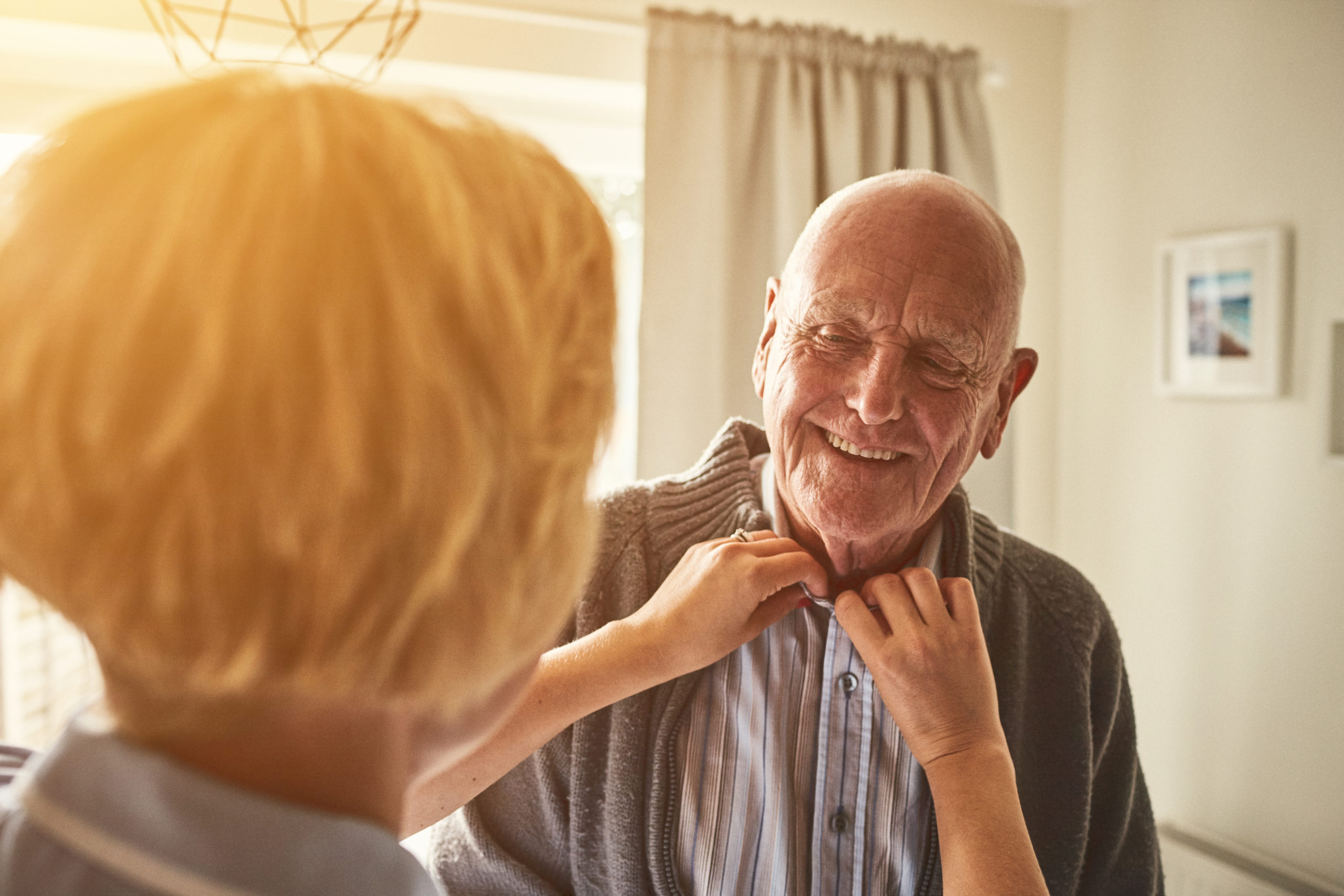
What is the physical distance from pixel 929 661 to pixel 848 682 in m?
0.23

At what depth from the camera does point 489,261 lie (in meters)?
0.47

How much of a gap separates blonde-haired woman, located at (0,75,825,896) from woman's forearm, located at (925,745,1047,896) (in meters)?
0.54

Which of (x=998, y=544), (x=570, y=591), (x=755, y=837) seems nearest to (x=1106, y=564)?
(x=998, y=544)

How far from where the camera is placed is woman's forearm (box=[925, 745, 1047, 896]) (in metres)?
0.84

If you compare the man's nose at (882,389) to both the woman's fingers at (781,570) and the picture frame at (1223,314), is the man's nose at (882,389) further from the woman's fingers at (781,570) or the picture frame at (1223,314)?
the picture frame at (1223,314)

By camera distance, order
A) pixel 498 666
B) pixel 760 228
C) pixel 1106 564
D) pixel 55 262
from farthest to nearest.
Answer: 1. pixel 1106 564
2. pixel 760 228
3. pixel 498 666
4. pixel 55 262

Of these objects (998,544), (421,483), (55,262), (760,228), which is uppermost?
(760,228)

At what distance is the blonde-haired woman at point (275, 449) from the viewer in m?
→ 0.41

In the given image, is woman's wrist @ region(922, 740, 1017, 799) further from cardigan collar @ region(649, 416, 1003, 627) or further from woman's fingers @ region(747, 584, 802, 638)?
cardigan collar @ region(649, 416, 1003, 627)

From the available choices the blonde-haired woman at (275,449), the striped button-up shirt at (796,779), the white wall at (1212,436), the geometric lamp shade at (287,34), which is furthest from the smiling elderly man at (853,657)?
the geometric lamp shade at (287,34)

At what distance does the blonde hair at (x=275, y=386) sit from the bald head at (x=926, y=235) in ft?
2.18

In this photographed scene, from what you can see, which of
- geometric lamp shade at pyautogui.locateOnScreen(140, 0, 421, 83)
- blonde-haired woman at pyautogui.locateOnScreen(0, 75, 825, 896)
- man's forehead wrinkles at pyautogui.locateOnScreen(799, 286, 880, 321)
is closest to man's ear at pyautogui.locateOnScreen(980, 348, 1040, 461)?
man's forehead wrinkles at pyautogui.locateOnScreen(799, 286, 880, 321)

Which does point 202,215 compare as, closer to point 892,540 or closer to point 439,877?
point 892,540

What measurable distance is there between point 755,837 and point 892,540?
1.34ft
